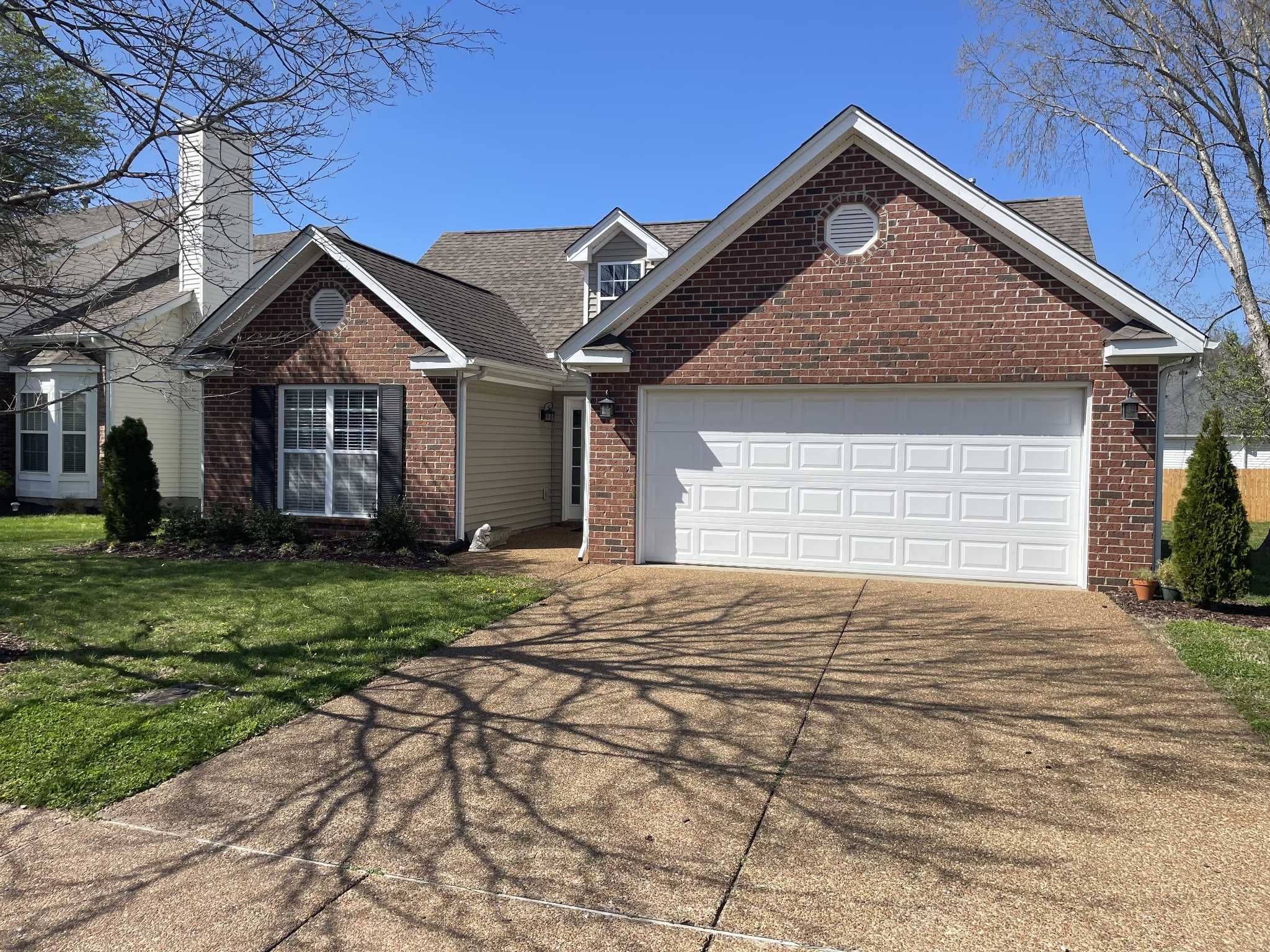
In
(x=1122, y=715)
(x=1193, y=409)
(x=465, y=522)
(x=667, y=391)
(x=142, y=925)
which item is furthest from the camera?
(x=1193, y=409)

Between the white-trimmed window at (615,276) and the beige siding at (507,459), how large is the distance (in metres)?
2.15

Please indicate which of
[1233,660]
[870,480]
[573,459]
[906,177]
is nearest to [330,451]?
[573,459]

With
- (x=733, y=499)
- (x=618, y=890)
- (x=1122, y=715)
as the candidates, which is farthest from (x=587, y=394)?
(x=618, y=890)

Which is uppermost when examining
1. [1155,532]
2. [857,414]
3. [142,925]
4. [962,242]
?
[962,242]

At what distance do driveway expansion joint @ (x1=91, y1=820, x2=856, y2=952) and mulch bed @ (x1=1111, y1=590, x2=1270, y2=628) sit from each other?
7.21m

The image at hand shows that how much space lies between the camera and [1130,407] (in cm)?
1034

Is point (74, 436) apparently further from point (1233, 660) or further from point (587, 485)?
point (1233, 660)

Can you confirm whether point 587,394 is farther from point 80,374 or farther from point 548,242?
point 80,374

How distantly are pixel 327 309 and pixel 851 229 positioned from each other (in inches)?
307

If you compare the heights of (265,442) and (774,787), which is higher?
(265,442)

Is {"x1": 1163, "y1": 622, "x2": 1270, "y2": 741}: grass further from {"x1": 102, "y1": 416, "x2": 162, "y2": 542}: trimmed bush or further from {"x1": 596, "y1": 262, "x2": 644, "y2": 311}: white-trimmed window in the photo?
{"x1": 102, "y1": 416, "x2": 162, "y2": 542}: trimmed bush

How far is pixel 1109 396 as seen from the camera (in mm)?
10469

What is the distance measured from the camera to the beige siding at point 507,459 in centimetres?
1405

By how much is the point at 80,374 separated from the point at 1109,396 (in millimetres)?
18216
